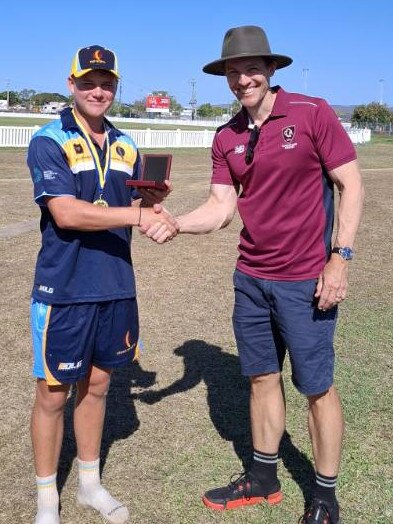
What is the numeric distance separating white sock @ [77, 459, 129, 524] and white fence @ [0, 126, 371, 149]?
21.4 m

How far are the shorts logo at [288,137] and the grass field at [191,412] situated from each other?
174cm

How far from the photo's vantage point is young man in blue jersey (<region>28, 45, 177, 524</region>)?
8.75 ft

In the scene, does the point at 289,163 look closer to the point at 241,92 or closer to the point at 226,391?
the point at 241,92

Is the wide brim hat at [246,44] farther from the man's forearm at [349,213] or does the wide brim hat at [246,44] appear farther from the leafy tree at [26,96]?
the leafy tree at [26,96]

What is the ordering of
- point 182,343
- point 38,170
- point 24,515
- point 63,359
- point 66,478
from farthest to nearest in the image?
1. point 182,343
2. point 66,478
3. point 24,515
4. point 63,359
5. point 38,170

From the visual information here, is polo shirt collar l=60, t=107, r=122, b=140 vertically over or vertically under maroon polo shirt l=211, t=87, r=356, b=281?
over

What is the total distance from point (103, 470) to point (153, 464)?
27cm

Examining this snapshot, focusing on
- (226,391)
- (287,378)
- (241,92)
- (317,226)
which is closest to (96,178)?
(241,92)

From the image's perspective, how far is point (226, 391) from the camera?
452cm

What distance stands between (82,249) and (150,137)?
27.9 meters

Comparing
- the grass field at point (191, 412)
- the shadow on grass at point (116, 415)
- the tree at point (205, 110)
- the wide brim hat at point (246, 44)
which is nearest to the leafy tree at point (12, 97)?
the tree at point (205, 110)

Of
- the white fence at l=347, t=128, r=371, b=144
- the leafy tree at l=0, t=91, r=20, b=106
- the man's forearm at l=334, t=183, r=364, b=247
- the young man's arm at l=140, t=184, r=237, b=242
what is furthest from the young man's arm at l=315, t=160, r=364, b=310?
the leafy tree at l=0, t=91, r=20, b=106

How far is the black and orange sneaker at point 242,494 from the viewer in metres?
3.20

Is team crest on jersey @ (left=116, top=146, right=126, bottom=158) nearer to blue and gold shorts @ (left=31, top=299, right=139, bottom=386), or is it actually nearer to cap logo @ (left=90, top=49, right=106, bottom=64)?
cap logo @ (left=90, top=49, right=106, bottom=64)
